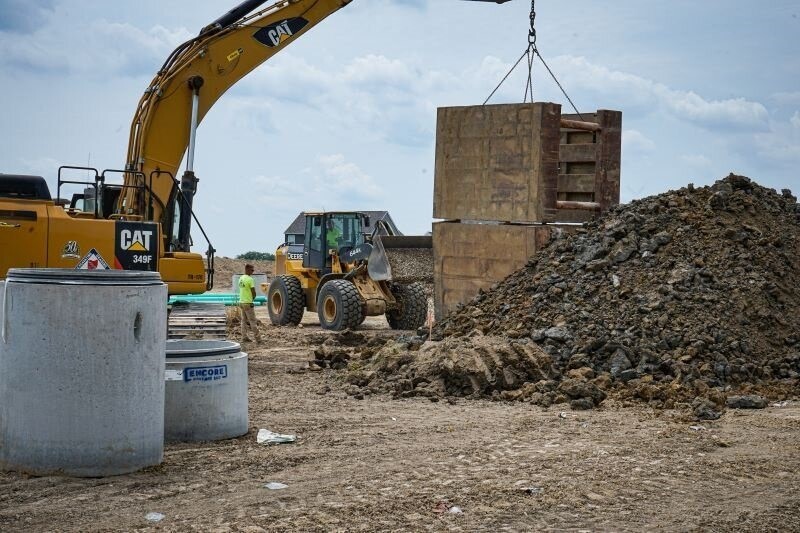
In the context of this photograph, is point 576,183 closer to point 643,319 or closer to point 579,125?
point 579,125

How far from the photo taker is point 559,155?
48.9 ft

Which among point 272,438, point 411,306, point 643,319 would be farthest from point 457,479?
point 411,306

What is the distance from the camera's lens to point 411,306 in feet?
69.6

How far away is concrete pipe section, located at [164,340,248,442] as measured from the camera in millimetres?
7906

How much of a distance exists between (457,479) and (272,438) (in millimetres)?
1894

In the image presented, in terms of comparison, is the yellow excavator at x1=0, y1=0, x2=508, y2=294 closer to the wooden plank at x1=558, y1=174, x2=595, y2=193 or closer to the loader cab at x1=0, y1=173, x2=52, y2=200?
the loader cab at x1=0, y1=173, x2=52, y2=200

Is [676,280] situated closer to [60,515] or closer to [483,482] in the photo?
[483,482]

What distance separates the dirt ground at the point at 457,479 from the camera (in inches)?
231

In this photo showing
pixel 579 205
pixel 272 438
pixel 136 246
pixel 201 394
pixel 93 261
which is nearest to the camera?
pixel 201 394

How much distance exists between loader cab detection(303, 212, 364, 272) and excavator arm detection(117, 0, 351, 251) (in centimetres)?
686

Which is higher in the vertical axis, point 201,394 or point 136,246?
point 136,246

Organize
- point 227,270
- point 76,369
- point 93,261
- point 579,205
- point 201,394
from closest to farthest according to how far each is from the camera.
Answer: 1. point 76,369
2. point 201,394
3. point 93,261
4. point 579,205
5. point 227,270

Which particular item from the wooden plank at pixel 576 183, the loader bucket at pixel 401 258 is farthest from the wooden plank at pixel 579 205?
the loader bucket at pixel 401 258

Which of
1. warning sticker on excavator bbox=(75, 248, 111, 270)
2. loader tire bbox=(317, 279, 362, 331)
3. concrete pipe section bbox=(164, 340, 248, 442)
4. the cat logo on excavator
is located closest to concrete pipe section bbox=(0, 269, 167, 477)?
concrete pipe section bbox=(164, 340, 248, 442)
